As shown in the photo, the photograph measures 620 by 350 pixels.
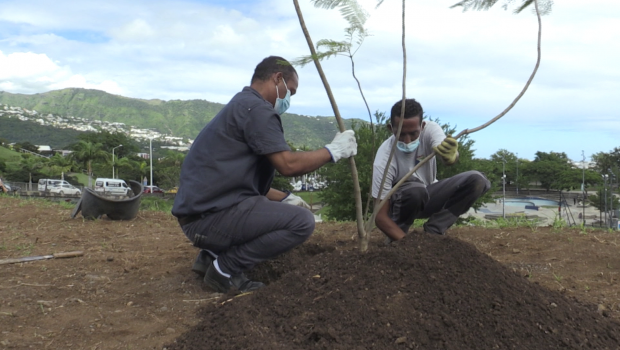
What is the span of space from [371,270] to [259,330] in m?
0.62

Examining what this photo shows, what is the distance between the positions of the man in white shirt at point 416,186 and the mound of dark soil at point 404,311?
0.83 meters

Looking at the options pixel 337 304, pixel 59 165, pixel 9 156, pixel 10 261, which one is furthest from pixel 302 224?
pixel 9 156

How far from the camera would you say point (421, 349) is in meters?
1.81

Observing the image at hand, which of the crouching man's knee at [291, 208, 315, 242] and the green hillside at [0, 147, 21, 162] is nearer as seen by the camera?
the crouching man's knee at [291, 208, 315, 242]

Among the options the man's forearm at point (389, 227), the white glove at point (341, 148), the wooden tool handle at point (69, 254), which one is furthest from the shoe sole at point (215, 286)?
the wooden tool handle at point (69, 254)

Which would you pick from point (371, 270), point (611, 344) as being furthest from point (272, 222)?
point (611, 344)

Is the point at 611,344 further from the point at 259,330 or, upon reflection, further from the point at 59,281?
the point at 59,281

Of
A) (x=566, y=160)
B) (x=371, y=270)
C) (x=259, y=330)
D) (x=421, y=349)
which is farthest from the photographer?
(x=566, y=160)

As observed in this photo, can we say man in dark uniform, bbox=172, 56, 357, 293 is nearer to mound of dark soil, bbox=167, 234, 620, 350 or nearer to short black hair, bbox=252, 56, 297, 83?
short black hair, bbox=252, 56, 297, 83

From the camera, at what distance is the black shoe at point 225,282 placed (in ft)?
8.75

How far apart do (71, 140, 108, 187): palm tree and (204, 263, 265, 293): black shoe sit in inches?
2138

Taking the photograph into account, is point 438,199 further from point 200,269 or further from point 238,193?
point 200,269

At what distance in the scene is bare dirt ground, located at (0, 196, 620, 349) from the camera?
1.90m

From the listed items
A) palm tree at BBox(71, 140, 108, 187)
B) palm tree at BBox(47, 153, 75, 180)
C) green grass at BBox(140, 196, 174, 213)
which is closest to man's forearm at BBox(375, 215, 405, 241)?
green grass at BBox(140, 196, 174, 213)
